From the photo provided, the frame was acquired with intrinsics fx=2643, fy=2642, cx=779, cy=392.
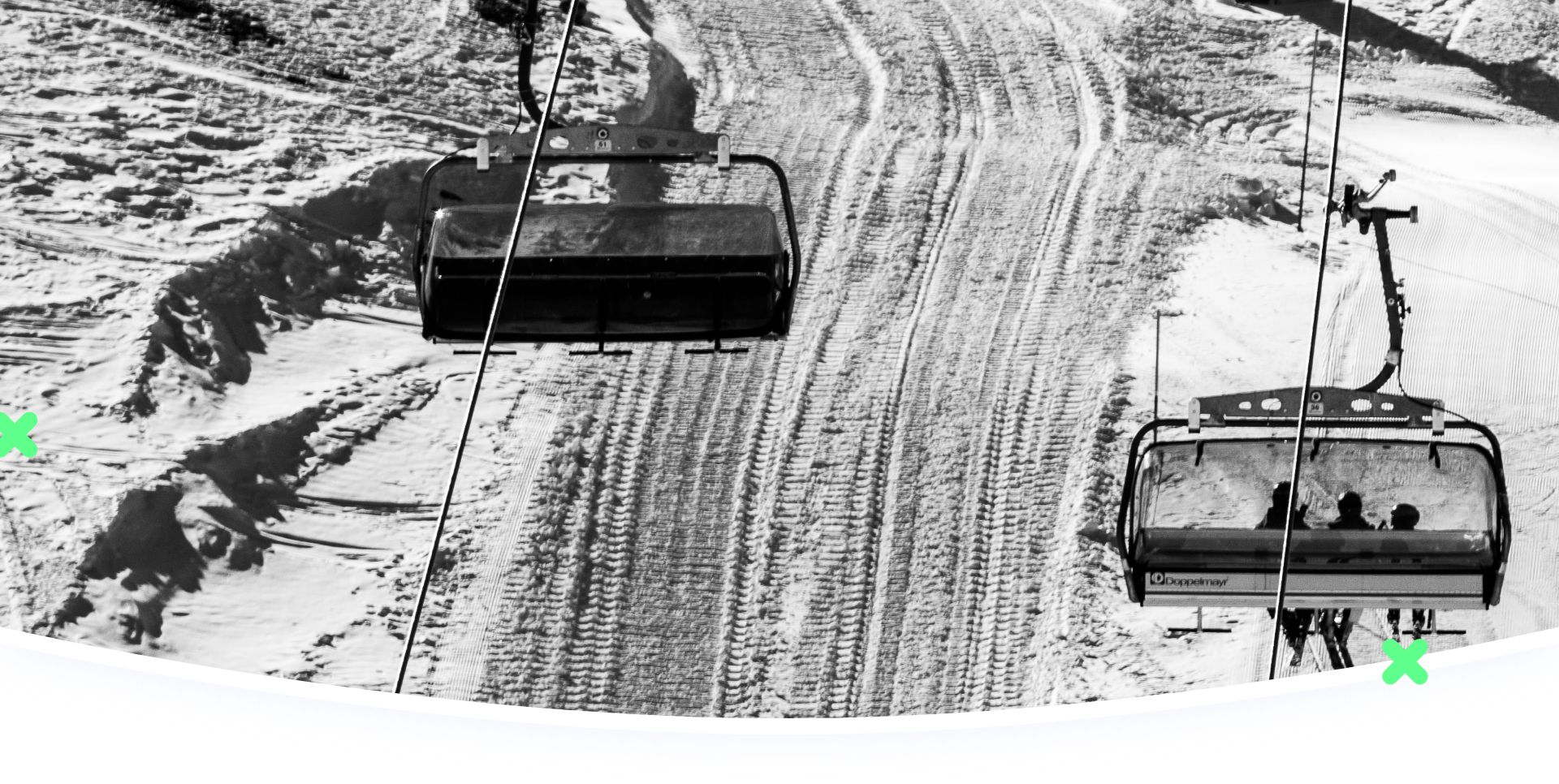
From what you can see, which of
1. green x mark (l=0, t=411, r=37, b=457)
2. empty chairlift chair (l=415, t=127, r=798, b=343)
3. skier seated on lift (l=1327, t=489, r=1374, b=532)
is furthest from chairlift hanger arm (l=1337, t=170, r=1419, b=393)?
green x mark (l=0, t=411, r=37, b=457)

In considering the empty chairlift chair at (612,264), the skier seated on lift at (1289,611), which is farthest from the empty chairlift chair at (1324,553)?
the empty chairlift chair at (612,264)

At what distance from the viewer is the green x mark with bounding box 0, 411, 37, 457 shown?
6.86 m

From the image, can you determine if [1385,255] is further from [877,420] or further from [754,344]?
[754,344]

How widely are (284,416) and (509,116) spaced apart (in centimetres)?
166

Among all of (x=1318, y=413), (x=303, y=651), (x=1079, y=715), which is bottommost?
(x=303, y=651)

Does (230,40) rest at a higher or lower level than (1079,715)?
higher

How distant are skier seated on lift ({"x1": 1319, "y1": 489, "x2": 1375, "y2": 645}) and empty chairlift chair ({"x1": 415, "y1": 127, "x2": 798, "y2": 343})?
154cm

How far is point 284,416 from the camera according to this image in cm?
756

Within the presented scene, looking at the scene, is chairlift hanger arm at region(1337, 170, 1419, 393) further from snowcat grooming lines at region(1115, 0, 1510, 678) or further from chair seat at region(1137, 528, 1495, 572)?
chair seat at region(1137, 528, 1495, 572)

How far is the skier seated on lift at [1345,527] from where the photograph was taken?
653 cm

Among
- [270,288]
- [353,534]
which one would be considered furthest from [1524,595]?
[270,288]

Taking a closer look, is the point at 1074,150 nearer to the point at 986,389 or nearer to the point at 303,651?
the point at 986,389

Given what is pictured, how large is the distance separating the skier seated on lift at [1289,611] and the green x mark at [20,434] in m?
3.17

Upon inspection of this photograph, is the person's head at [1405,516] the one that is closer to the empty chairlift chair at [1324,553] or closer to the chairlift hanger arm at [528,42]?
the empty chairlift chair at [1324,553]
